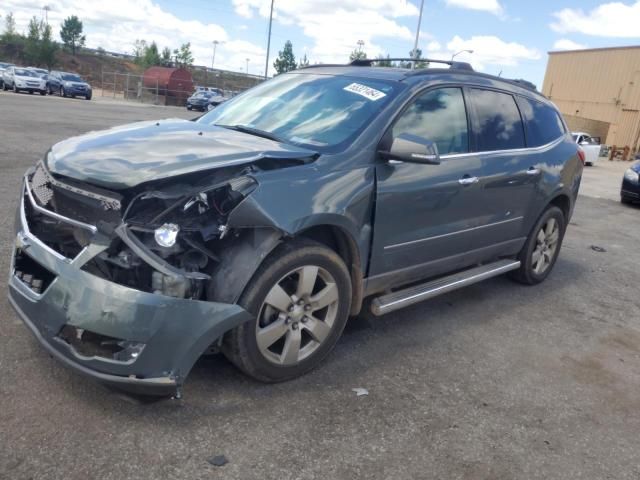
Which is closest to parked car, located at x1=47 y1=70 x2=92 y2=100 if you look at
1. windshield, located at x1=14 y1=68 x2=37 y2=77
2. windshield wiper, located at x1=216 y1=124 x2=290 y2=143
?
windshield, located at x1=14 y1=68 x2=37 y2=77

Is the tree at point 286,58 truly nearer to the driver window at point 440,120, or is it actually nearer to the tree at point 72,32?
the tree at point 72,32

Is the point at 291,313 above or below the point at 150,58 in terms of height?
below

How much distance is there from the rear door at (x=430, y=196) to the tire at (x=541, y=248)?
4.03 feet

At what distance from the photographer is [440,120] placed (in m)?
4.08

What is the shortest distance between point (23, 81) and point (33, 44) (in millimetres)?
31016

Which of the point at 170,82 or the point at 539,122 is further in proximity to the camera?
the point at 170,82

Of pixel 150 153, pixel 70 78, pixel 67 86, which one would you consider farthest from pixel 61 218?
pixel 70 78

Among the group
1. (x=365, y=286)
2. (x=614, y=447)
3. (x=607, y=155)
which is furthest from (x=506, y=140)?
(x=607, y=155)

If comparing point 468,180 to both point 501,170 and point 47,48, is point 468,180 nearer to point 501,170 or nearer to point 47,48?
point 501,170

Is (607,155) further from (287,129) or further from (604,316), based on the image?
A: (287,129)

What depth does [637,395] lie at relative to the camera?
371 centimetres

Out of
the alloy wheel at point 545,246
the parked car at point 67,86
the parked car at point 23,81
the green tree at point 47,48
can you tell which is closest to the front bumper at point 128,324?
the alloy wheel at point 545,246

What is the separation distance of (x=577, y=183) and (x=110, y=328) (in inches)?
194

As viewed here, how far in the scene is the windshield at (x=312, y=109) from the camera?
11.9 ft
